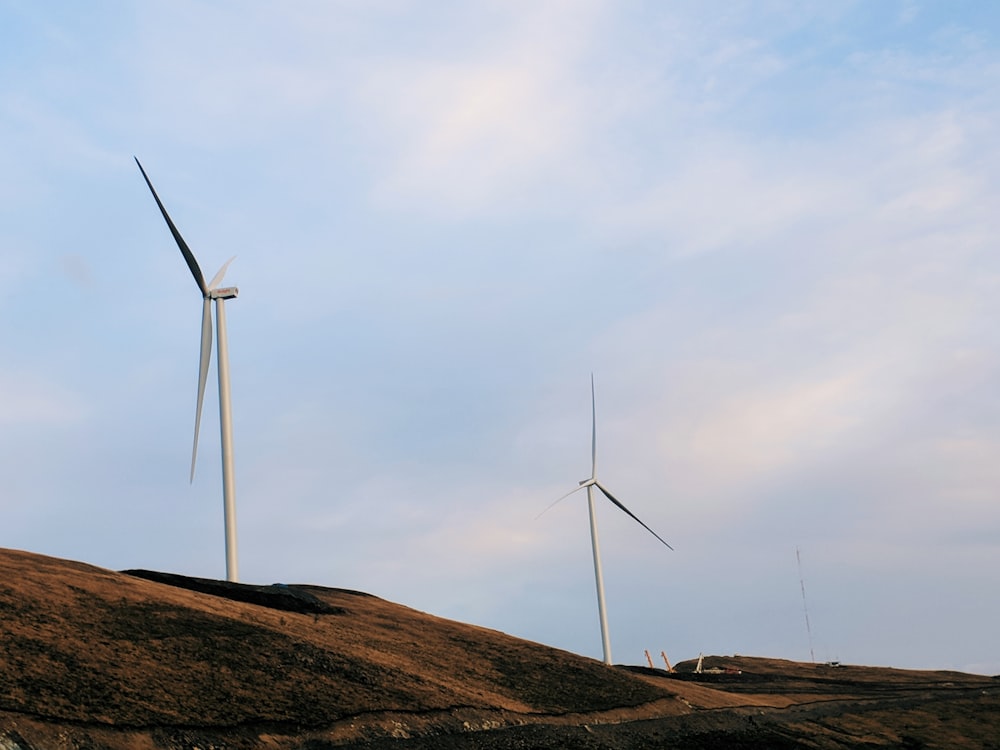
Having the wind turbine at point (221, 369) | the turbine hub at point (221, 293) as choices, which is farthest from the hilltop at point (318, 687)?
the turbine hub at point (221, 293)

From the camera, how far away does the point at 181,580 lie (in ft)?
147

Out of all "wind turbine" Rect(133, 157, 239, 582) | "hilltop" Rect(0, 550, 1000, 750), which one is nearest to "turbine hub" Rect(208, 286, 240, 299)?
"wind turbine" Rect(133, 157, 239, 582)

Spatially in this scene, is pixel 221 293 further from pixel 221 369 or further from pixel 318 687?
pixel 318 687

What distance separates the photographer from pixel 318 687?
1228 inches

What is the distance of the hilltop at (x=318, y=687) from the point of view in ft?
84.4

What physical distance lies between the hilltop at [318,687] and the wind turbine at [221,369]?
293 centimetres

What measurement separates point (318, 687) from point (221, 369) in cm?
2122

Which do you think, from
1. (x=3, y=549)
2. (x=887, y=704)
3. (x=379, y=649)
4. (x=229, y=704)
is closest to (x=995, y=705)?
(x=887, y=704)

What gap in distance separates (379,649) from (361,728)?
401 inches

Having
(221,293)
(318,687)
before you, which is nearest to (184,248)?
(221,293)

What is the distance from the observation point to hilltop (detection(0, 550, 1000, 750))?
2572 centimetres

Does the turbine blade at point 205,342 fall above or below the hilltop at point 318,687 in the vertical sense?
above

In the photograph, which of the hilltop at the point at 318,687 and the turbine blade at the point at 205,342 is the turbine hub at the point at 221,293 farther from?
the hilltop at the point at 318,687

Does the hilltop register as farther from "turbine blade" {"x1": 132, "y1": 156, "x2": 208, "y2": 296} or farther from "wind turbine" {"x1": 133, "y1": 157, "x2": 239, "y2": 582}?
"turbine blade" {"x1": 132, "y1": 156, "x2": 208, "y2": 296}
